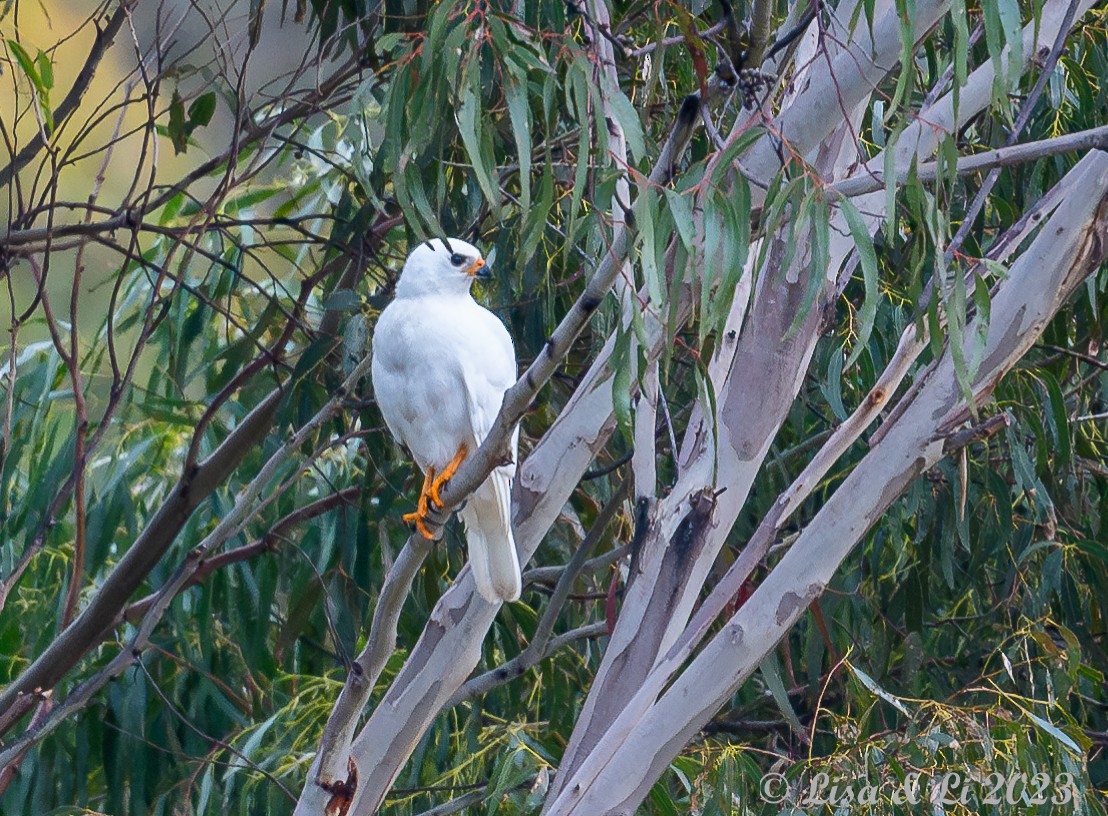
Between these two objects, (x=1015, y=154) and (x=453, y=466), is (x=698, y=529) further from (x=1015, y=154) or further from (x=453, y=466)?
(x=1015, y=154)

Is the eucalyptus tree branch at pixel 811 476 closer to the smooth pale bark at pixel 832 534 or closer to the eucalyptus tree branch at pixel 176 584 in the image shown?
the smooth pale bark at pixel 832 534

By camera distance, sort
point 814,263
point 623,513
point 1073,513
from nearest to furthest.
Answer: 1. point 814,263
2. point 623,513
3. point 1073,513

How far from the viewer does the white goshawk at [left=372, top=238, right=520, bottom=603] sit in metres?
2.66

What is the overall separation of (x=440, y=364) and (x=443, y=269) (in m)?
0.22

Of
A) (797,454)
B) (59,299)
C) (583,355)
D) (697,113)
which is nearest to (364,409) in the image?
(583,355)

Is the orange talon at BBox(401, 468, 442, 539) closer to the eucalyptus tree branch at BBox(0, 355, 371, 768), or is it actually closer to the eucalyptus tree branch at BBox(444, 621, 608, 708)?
the eucalyptus tree branch at BBox(0, 355, 371, 768)

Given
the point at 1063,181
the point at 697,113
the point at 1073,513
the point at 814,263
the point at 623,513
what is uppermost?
the point at 697,113

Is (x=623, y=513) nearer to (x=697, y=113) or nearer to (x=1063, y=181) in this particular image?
(x=1063, y=181)

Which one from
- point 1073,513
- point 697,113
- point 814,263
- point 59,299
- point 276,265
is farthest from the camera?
point 59,299

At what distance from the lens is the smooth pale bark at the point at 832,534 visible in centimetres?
233

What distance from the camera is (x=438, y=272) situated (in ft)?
9.09

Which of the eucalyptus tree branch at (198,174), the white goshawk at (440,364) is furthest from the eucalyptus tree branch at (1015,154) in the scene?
the eucalyptus tree branch at (198,174)

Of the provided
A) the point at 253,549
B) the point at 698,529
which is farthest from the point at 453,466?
the point at 253,549

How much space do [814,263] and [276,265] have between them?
390 centimetres
